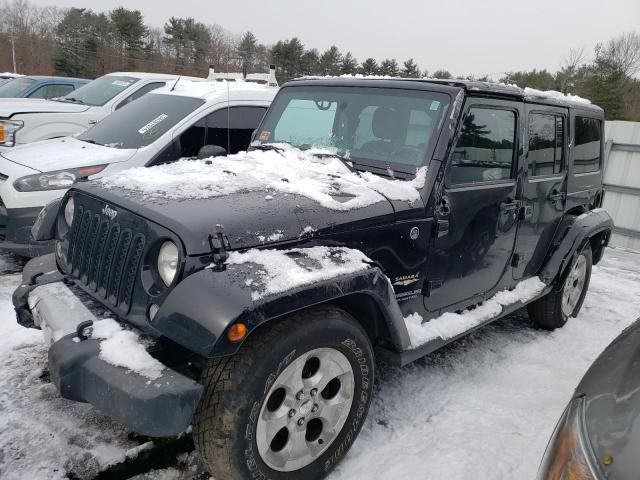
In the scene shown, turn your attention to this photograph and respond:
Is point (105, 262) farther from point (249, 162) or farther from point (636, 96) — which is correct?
point (636, 96)

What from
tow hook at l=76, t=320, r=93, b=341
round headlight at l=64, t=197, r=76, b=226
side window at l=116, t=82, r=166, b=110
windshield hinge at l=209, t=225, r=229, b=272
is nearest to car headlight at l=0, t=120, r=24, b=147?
side window at l=116, t=82, r=166, b=110

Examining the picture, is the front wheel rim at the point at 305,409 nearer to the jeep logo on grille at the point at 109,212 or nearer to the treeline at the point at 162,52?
the jeep logo on grille at the point at 109,212

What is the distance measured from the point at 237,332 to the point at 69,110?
6.96 m

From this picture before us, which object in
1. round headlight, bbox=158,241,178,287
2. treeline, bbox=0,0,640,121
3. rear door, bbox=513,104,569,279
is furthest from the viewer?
treeline, bbox=0,0,640,121

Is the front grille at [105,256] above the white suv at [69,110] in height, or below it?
below

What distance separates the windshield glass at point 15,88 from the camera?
1108cm

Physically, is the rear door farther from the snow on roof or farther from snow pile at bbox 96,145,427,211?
the snow on roof

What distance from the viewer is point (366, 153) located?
10.8 ft

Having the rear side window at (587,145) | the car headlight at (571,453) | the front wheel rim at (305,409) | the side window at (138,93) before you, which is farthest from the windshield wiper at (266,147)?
the side window at (138,93)

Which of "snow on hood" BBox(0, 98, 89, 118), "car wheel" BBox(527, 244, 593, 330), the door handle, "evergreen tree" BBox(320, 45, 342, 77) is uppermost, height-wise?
"evergreen tree" BBox(320, 45, 342, 77)

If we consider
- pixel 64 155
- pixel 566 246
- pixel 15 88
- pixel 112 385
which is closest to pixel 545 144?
pixel 566 246

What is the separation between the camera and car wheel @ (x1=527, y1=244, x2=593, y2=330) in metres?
4.60

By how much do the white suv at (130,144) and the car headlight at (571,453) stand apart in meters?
3.37

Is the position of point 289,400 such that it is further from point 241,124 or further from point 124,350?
point 241,124
